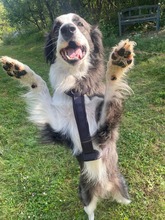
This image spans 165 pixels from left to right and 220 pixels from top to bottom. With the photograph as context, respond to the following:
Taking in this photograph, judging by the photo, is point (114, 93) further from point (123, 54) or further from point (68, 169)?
point (68, 169)

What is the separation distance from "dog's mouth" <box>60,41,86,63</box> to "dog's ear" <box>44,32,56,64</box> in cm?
24

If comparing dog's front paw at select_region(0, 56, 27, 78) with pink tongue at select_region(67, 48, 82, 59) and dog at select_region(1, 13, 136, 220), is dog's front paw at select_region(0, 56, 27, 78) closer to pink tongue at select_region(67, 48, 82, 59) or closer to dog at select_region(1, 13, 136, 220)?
dog at select_region(1, 13, 136, 220)

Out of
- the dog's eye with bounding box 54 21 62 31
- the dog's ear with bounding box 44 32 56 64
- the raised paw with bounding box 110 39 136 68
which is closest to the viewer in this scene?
the raised paw with bounding box 110 39 136 68

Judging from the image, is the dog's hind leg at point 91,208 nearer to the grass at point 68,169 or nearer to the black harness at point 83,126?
the grass at point 68,169

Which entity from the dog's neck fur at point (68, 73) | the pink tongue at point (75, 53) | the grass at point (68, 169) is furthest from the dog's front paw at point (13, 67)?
the grass at point (68, 169)

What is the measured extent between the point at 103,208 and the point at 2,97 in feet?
13.1

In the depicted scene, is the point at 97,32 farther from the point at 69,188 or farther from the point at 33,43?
the point at 33,43

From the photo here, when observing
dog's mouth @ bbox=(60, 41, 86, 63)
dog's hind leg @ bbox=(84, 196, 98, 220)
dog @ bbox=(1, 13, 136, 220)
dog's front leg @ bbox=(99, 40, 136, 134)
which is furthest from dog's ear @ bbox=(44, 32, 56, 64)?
dog's hind leg @ bbox=(84, 196, 98, 220)

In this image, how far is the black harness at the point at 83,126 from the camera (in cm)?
226

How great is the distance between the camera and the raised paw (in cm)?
194

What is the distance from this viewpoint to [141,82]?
570cm

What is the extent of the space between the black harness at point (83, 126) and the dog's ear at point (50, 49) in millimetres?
452

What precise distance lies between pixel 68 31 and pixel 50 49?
45cm

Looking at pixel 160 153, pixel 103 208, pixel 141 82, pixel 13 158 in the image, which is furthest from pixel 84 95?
pixel 141 82
